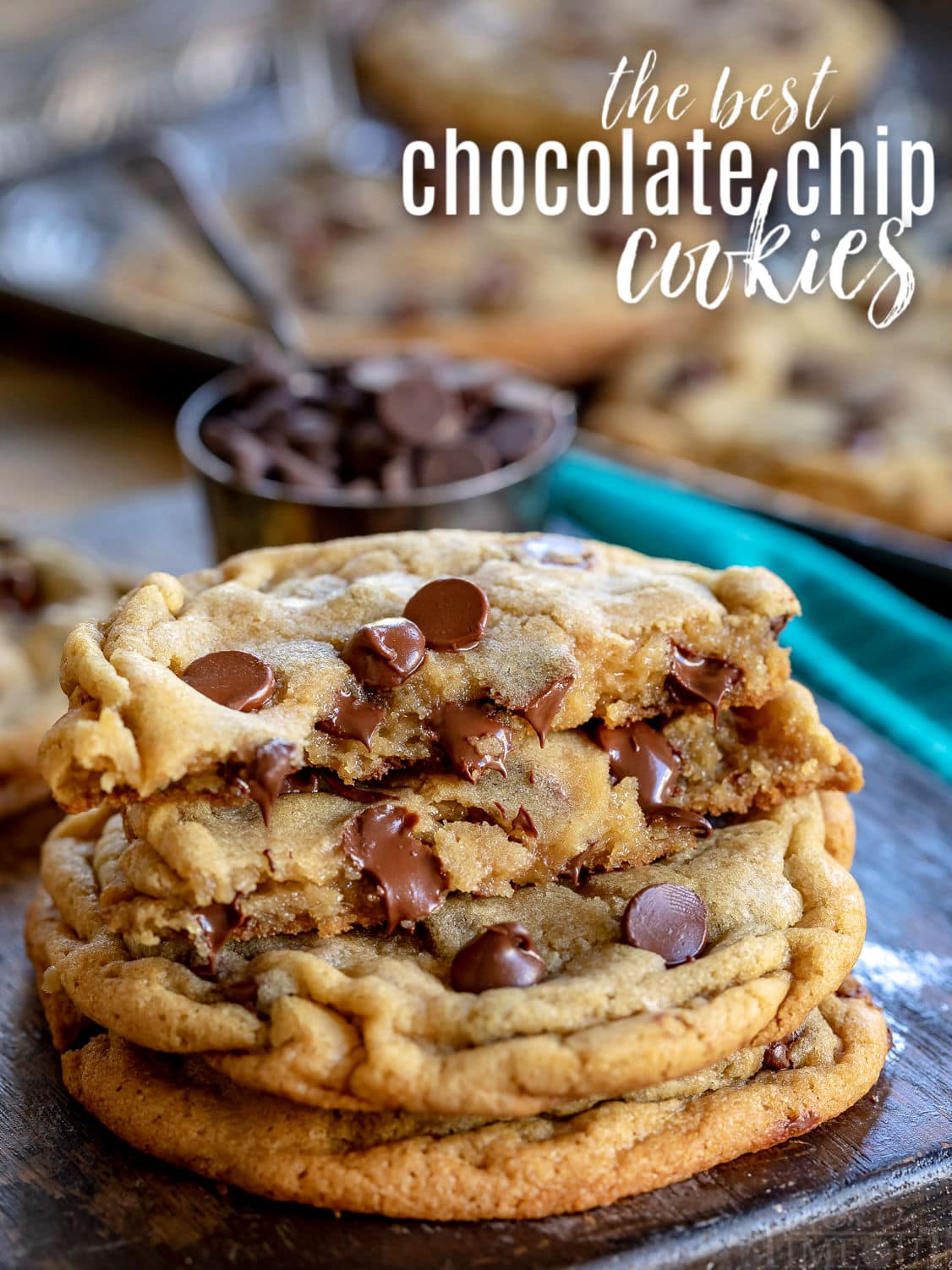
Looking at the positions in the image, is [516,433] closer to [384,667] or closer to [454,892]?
[384,667]

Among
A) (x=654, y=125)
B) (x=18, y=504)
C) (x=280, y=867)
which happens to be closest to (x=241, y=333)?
(x=18, y=504)

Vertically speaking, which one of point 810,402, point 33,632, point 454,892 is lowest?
point 810,402

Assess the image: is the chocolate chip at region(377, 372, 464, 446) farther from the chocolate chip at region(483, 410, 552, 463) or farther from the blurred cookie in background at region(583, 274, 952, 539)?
the blurred cookie in background at region(583, 274, 952, 539)

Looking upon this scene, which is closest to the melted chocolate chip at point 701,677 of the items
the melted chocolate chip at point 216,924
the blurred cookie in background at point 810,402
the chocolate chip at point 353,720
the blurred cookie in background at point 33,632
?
the chocolate chip at point 353,720

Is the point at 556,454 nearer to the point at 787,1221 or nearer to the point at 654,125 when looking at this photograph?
the point at 787,1221

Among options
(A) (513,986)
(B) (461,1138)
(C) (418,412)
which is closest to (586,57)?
(C) (418,412)

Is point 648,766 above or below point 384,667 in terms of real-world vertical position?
below

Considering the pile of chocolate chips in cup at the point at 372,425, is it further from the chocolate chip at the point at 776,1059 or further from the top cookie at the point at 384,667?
the chocolate chip at the point at 776,1059
